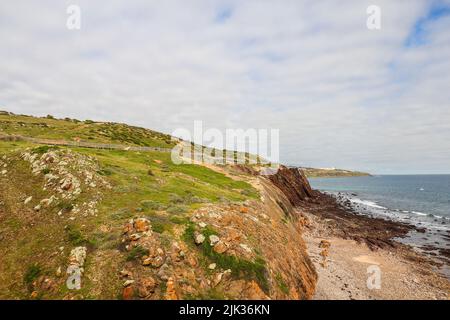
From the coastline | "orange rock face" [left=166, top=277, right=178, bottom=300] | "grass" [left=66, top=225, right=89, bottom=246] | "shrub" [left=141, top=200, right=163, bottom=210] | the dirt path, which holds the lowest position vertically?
the coastline

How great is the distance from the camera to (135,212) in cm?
2144

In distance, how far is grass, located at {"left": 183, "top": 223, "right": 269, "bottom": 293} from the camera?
58.5ft

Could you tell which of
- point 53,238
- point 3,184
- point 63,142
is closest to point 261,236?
point 53,238

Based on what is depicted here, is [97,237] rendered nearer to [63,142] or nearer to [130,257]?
[130,257]

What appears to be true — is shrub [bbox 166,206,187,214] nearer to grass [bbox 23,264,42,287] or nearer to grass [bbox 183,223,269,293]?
grass [bbox 183,223,269,293]

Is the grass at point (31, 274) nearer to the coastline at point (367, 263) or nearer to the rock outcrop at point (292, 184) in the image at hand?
the coastline at point (367, 263)

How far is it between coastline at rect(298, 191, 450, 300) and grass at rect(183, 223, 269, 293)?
9.16m

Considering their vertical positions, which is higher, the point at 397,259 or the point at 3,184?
the point at 3,184

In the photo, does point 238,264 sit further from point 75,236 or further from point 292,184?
point 292,184

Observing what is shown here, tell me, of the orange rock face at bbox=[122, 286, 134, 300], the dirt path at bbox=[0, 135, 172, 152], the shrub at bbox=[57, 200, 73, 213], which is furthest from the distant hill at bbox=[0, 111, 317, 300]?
the dirt path at bbox=[0, 135, 172, 152]

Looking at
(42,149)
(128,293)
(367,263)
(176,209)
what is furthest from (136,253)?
(367,263)

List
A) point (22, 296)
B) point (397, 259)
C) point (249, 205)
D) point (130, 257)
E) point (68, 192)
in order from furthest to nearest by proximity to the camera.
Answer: point (397, 259)
point (249, 205)
point (68, 192)
point (130, 257)
point (22, 296)
